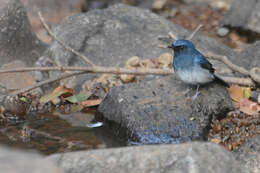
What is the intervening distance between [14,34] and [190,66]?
10.7 ft

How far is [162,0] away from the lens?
1223 cm

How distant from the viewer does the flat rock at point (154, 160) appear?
3396 mm

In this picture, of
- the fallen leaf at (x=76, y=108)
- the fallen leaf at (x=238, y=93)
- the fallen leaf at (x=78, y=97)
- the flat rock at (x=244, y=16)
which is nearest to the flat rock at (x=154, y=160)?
the fallen leaf at (x=238, y=93)

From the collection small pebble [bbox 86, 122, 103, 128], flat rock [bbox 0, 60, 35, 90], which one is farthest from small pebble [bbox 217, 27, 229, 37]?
small pebble [bbox 86, 122, 103, 128]

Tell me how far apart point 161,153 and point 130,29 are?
488cm

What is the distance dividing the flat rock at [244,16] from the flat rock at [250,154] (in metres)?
5.13

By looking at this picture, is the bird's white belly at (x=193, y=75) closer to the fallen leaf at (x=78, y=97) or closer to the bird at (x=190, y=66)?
the bird at (x=190, y=66)

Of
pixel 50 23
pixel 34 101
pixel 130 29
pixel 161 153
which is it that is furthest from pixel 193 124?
pixel 50 23

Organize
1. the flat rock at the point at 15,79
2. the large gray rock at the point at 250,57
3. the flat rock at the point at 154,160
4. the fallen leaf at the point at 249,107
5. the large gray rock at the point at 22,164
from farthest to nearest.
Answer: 1. the flat rock at the point at 15,79
2. the large gray rock at the point at 250,57
3. the fallen leaf at the point at 249,107
4. the flat rock at the point at 154,160
5. the large gray rock at the point at 22,164

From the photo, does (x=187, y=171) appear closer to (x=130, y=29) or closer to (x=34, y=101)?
(x=34, y=101)

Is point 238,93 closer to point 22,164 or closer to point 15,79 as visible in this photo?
point 15,79

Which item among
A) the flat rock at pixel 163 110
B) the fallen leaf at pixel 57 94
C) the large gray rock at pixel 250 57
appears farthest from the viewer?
the large gray rock at pixel 250 57

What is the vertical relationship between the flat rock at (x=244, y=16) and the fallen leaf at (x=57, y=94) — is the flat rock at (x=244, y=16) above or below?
above

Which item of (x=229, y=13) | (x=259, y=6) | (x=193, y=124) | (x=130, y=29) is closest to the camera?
(x=193, y=124)
